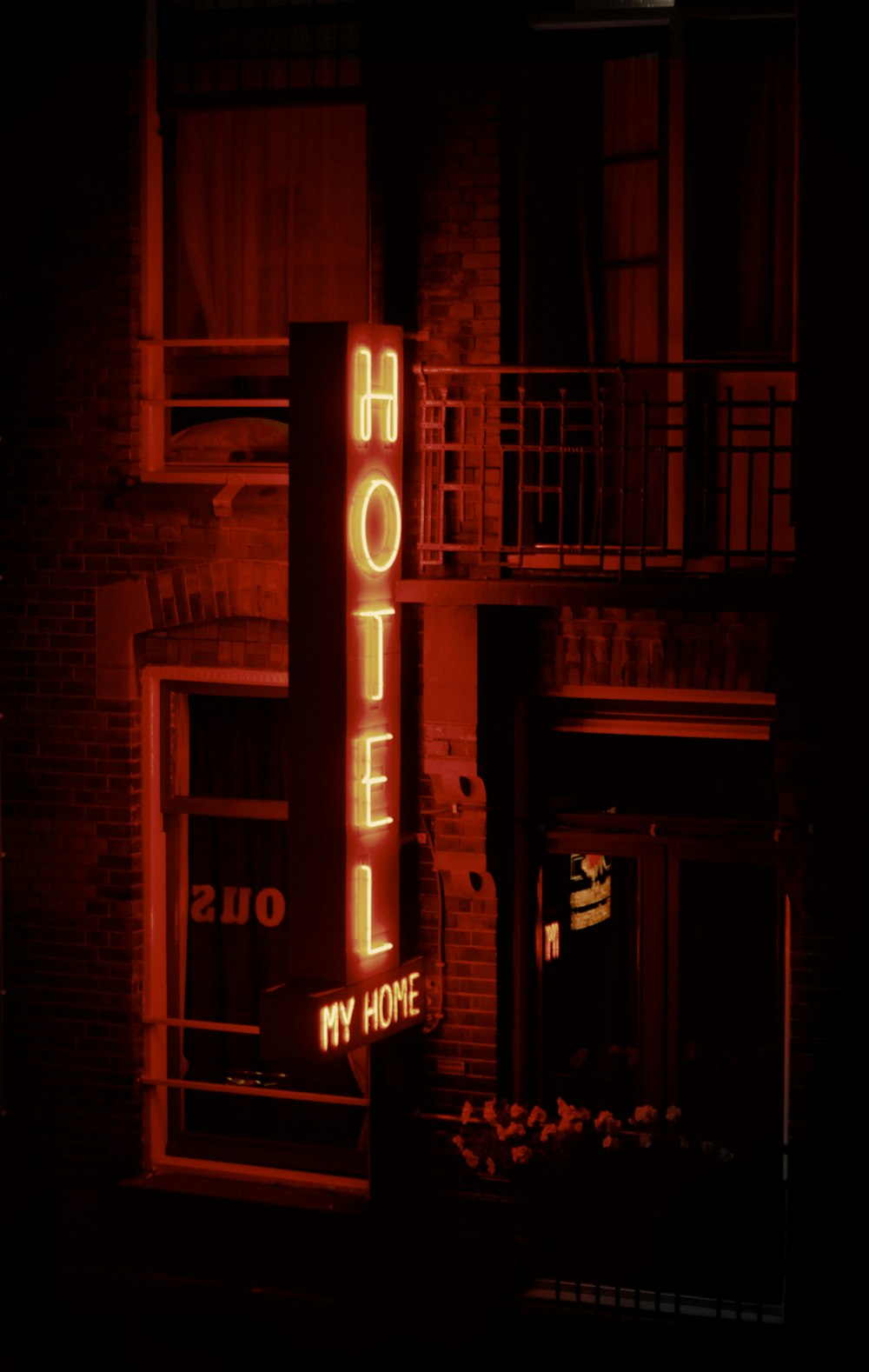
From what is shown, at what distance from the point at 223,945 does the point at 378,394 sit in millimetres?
3192

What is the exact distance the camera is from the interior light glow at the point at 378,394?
817 centimetres

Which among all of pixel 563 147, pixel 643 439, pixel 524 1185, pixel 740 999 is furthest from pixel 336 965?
pixel 563 147

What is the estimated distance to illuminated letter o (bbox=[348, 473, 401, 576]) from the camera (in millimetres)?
8172

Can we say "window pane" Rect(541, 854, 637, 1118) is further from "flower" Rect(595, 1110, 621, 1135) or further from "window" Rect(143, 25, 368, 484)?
"window" Rect(143, 25, 368, 484)

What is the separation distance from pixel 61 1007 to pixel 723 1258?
12.3ft

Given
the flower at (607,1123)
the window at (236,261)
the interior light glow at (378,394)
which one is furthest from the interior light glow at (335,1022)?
the window at (236,261)

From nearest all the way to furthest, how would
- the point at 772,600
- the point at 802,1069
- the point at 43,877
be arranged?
the point at 772,600
the point at 802,1069
the point at 43,877

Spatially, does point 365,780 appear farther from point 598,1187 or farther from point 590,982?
point 598,1187

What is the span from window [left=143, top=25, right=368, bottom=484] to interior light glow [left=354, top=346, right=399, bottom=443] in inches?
41.4

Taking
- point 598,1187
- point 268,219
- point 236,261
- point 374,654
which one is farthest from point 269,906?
point 268,219

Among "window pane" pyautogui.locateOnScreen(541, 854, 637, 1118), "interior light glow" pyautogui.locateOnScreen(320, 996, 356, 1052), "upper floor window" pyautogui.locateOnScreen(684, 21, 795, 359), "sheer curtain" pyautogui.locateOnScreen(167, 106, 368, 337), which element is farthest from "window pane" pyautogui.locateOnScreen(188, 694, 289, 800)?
"upper floor window" pyautogui.locateOnScreen(684, 21, 795, 359)

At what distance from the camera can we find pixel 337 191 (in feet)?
30.9

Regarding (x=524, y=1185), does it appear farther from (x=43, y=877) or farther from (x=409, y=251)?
(x=409, y=251)

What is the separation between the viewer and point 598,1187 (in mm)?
8375
